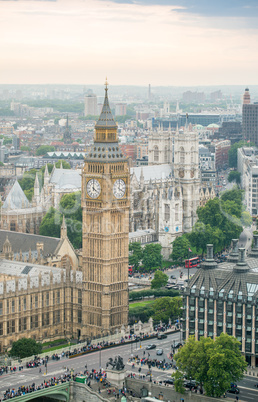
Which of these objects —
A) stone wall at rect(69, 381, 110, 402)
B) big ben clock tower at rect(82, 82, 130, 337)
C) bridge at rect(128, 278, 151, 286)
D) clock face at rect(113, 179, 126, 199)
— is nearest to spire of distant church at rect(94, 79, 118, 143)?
big ben clock tower at rect(82, 82, 130, 337)

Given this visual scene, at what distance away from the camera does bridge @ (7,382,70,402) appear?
104625mm

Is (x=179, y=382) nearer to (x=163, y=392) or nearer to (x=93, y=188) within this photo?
(x=163, y=392)

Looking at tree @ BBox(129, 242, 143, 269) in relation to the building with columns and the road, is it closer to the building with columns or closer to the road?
the road

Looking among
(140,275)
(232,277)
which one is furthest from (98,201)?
(140,275)

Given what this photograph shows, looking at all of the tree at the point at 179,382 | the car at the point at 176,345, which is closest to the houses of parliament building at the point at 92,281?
the car at the point at 176,345

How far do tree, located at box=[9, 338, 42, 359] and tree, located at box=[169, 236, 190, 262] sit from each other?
67.5 metres

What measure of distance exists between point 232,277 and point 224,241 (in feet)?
247

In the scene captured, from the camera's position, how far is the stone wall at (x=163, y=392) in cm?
10544

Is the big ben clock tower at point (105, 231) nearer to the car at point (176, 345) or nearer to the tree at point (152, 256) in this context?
the car at point (176, 345)

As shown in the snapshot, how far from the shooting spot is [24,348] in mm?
118812

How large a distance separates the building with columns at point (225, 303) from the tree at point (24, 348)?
17.6m

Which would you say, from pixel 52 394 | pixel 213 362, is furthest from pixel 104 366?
pixel 213 362

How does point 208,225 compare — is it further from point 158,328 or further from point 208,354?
point 208,354

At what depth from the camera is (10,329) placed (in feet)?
411
